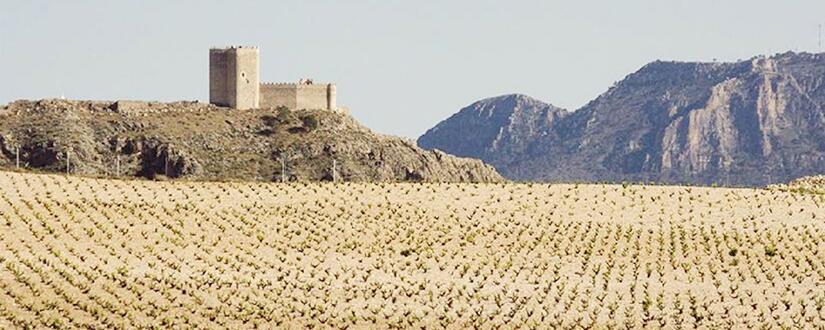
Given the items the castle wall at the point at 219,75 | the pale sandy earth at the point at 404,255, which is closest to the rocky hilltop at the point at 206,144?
the castle wall at the point at 219,75

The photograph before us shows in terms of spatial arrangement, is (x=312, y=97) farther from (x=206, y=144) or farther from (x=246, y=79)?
(x=206, y=144)

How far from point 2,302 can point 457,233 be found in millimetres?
24563

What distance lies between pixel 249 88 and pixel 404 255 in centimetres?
11755

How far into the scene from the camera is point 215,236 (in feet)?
226

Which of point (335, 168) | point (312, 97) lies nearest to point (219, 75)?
point (312, 97)

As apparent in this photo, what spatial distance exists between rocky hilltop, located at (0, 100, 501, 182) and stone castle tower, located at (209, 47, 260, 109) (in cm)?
136

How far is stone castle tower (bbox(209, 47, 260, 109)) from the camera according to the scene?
586ft

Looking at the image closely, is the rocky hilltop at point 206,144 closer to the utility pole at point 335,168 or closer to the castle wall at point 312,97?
the utility pole at point 335,168

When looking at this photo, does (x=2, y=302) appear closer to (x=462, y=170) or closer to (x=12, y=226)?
(x=12, y=226)

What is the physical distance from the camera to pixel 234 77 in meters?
180

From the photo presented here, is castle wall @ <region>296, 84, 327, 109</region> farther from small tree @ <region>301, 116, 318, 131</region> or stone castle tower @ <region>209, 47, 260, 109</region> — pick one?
stone castle tower @ <region>209, 47, 260, 109</region>

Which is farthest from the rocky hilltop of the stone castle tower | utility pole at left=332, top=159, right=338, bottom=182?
the stone castle tower

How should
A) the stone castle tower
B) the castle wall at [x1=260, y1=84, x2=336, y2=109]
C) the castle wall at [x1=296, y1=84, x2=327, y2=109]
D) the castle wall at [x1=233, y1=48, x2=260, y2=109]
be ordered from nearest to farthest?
the castle wall at [x1=233, y1=48, x2=260, y2=109]
the stone castle tower
the castle wall at [x1=260, y1=84, x2=336, y2=109]
the castle wall at [x1=296, y1=84, x2=327, y2=109]

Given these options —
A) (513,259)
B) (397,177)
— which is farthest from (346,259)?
(397,177)
